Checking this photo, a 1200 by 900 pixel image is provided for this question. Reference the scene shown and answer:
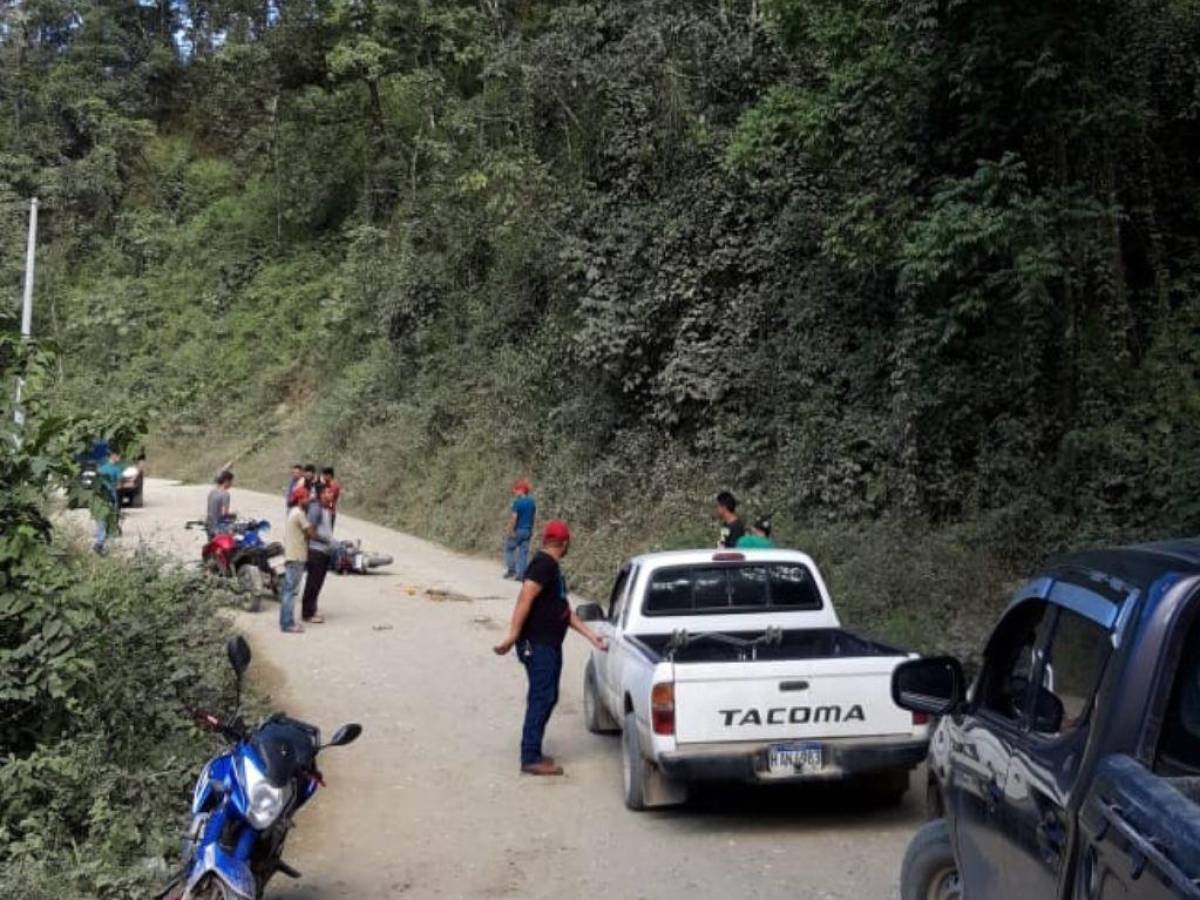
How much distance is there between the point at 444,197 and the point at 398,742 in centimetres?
2403

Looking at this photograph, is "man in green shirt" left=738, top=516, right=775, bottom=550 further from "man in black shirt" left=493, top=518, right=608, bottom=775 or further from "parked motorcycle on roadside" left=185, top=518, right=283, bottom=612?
"parked motorcycle on roadside" left=185, top=518, right=283, bottom=612

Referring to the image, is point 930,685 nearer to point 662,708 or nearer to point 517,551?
point 662,708

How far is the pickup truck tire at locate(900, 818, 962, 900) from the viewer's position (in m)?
4.84

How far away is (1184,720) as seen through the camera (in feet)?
10.5

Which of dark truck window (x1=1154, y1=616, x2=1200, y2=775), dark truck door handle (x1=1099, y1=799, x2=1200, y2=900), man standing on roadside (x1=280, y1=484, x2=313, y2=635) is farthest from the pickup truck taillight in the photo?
man standing on roadside (x1=280, y1=484, x2=313, y2=635)

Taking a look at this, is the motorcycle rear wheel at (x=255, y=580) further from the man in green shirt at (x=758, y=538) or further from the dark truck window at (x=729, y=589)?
the dark truck window at (x=729, y=589)

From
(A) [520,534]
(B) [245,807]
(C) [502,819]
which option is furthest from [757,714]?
(A) [520,534]

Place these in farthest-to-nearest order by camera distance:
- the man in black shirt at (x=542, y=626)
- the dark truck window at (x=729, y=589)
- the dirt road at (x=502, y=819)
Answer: the dark truck window at (x=729, y=589)
the man in black shirt at (x=542, y=626)
the dirt road at (x=502, y=819)

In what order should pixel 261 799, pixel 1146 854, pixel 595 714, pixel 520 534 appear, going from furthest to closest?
pixel 520 534 → pixel 595 714 → pixel 261 799 → pixel 1146 854

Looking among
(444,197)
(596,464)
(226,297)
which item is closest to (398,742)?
(596,464)

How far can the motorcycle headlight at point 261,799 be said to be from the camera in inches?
230

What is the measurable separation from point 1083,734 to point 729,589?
6538mm

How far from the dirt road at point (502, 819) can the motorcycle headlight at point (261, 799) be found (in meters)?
1.34

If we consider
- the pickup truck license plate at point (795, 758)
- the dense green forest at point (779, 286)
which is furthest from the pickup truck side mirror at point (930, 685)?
the dense green forest at point (779, 286)
